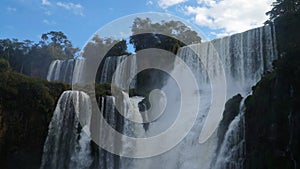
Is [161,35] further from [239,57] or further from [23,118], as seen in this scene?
[23,118]

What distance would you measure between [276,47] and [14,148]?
1519 centimetres

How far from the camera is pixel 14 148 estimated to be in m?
16.7

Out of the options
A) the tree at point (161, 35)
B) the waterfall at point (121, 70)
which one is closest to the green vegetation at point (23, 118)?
the waterfall at point (121, 70)

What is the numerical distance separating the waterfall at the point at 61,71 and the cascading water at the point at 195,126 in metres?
11.2

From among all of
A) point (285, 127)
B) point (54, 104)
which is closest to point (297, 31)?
point (285, 127)

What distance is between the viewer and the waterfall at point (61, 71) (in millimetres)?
29337

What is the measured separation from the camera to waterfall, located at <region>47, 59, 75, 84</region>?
29.3m

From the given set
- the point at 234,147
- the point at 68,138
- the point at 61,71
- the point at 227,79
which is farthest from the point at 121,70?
the point at 234,147

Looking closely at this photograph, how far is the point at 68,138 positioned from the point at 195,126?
673 cm

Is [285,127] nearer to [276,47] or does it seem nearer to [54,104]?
[276,47]

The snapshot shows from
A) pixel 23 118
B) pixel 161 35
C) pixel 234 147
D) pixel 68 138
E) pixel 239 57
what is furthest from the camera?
pixel 161 35

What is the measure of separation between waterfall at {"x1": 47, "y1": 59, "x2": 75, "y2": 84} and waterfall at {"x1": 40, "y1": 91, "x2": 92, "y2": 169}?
1181 centimetres

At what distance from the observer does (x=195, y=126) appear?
17.7 m

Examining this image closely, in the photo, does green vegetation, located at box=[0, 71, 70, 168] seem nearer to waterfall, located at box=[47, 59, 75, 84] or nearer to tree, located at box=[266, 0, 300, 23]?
waterfall, located at box=[47, 59, 75, 84]
